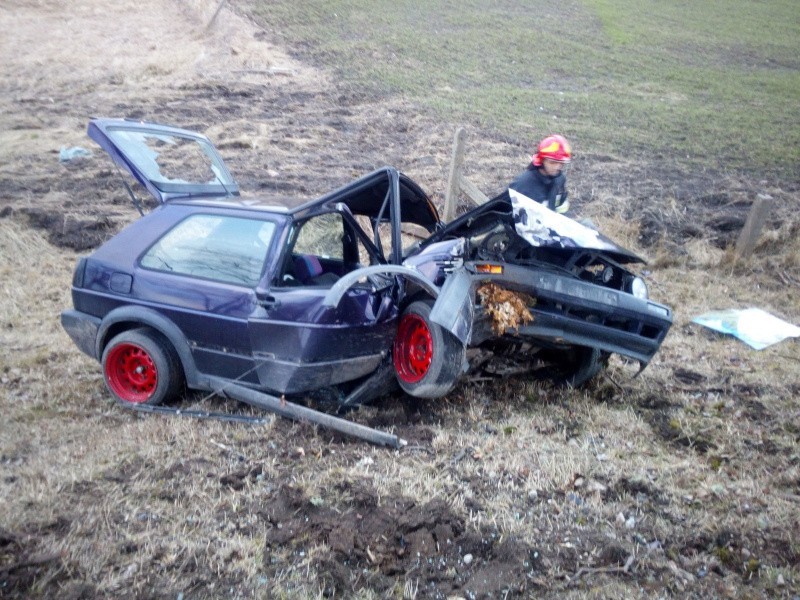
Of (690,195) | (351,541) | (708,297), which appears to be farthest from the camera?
(690,195)

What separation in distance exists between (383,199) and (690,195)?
288 inches

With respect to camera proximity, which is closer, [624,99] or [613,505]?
[613,505]

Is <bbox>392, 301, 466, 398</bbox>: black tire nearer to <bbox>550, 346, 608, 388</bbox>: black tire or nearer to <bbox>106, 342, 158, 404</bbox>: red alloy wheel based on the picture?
<bbox>550, 346, 608, 388</bbox>: black tire

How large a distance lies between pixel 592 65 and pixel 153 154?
18.5 metres

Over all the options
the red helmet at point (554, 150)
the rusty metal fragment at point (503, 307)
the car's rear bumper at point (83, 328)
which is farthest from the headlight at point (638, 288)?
the car's rear bumper at point (83, 328)

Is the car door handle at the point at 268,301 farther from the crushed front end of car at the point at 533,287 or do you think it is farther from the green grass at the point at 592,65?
the green grass at the point at 592,65

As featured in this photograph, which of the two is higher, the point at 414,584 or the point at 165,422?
the point at 414,584

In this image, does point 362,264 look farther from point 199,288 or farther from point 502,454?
point 502,454

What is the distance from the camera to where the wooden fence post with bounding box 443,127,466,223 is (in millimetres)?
10039

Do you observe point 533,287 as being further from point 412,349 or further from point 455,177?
point 455,177

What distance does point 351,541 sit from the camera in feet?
13.2

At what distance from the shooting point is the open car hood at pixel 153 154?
5859 millimetres

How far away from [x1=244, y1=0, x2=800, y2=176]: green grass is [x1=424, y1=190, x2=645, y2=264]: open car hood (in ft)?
30.5

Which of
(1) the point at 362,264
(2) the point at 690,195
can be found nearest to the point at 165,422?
(1) the point at 362,264
